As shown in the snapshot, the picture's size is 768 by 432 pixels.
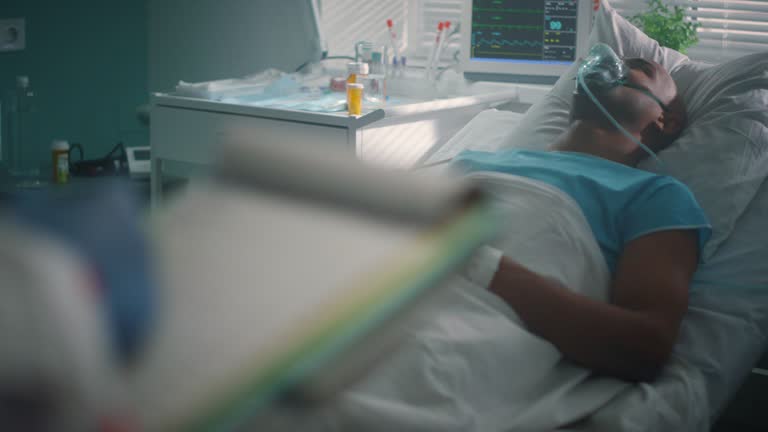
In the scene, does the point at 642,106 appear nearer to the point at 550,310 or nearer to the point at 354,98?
the point at 550,310

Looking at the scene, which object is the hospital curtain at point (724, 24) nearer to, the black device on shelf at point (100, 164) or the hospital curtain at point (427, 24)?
the hospital curtain at point (427, 24)

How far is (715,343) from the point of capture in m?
1.33

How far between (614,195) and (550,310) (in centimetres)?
33

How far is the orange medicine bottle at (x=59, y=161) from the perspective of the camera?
2.20m

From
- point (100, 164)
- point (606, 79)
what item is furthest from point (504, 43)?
point (100, 164)

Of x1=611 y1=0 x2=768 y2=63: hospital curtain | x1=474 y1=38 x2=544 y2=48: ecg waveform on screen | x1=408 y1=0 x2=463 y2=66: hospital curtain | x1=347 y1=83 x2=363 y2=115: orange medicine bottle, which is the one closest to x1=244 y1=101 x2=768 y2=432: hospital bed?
x1=347 y1=83 x2=363 y2=115: orange medicine bottle

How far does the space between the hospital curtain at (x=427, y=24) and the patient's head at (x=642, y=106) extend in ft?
4.68

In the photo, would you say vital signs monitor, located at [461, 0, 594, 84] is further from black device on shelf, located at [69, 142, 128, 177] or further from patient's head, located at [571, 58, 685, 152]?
black device on shelf, located at [69, 142, 128, 177]

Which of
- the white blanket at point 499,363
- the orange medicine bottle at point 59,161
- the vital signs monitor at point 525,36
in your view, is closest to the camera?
the white blanket at point 499,363

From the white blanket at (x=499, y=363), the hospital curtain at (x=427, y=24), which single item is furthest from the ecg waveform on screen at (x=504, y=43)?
the white blanket at (x=499, y=363)

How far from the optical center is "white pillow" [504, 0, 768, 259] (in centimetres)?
153

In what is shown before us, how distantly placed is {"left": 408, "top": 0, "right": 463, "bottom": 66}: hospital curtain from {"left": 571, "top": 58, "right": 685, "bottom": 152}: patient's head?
4.68ft

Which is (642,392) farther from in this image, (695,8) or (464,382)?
(695,8)

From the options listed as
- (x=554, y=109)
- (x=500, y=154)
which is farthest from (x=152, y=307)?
(x=554, y=109)
